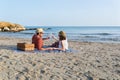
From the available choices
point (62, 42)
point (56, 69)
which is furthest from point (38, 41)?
point (56, 69)

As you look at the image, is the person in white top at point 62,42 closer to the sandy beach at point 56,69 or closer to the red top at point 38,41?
the red top at point 38,41

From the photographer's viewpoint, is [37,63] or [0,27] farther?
[0,27]

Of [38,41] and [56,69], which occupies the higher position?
[38,41]

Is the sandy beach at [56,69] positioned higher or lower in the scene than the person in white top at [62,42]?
lower

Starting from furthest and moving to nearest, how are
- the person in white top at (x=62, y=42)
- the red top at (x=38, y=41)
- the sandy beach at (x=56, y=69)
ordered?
the person in white top at (x=62, y=42) → the red top at (x=38, y=41) → the sandy beach at (x=56, y=69)

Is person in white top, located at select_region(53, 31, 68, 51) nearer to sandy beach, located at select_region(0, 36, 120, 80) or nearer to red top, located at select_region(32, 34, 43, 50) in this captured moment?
red top, located at select_region(32, 34, 43, 50)

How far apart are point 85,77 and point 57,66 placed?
4.95ft

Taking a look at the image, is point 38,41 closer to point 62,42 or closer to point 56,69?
point 62,42

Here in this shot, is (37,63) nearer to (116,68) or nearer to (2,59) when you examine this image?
(2,59)

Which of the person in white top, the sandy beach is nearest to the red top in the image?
the person in white top

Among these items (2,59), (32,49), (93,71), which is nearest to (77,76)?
(93,71)

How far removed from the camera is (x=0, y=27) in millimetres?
65750

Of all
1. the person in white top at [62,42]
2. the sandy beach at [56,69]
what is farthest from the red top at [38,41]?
the sandy beach at [56,69]

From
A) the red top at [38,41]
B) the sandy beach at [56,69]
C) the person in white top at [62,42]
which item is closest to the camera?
the sandy beach at [56,69]
